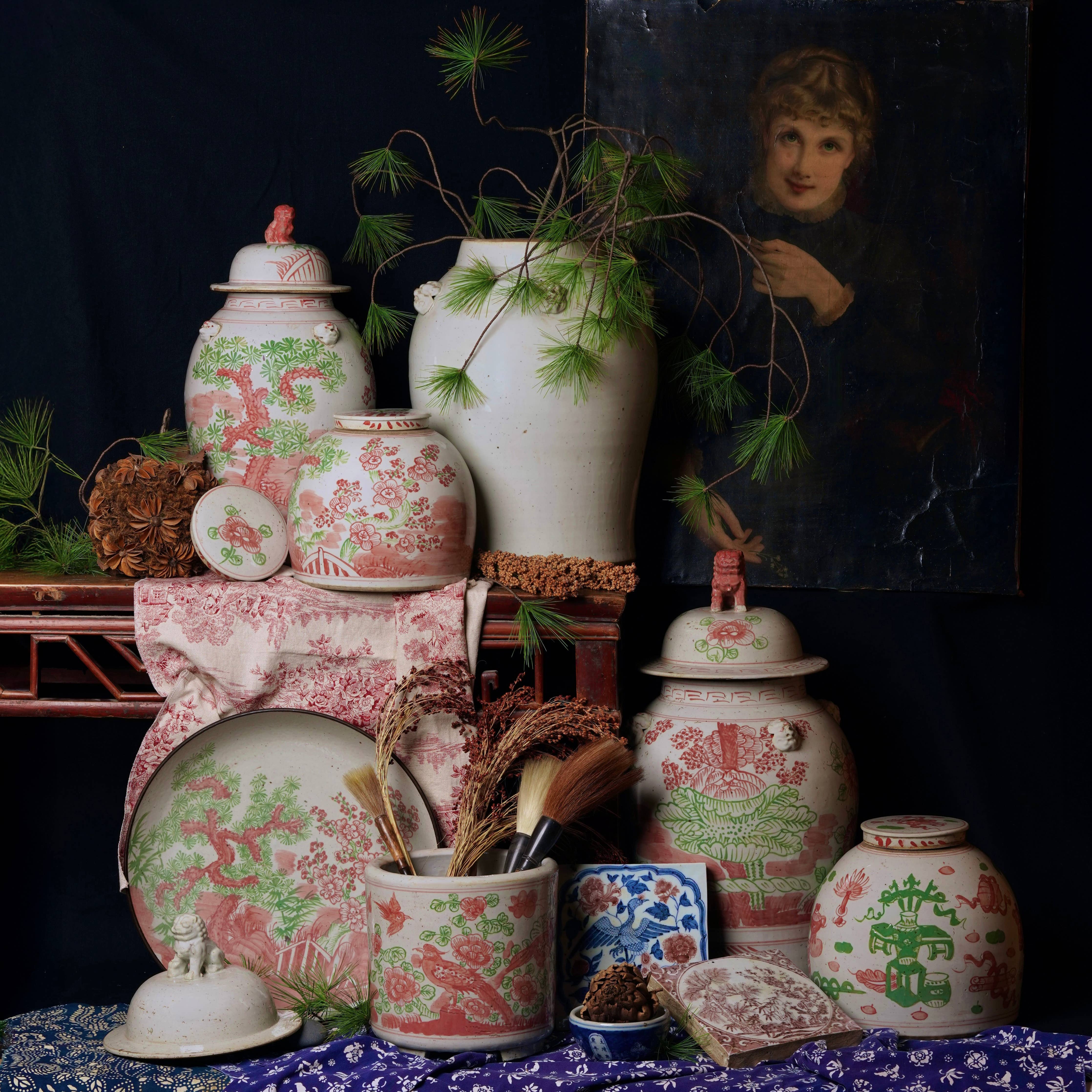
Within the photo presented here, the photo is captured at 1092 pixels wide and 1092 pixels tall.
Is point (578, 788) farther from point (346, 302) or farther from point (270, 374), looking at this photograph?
point (346, 302)

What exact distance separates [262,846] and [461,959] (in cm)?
41

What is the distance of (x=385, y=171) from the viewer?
2373 millimetres

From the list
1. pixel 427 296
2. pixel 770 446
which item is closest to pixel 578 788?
pixel 770 446

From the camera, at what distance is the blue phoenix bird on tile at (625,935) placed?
204 centimetres

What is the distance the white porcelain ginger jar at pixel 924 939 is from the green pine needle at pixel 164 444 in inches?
45.7

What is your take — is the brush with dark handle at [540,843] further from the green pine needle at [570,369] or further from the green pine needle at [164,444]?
the green pine needle at [164,444]

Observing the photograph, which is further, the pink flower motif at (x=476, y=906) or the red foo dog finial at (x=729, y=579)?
the red foo dog finial at (x=729, y=579)

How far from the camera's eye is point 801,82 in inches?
90.7

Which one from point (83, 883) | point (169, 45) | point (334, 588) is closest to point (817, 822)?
point (334, 588)

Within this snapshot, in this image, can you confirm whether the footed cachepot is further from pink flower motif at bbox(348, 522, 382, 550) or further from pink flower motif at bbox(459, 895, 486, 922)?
pink flower motif at bbox(348, 522, 382, 550)

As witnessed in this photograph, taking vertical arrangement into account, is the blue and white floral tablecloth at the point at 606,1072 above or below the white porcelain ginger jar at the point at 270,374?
below

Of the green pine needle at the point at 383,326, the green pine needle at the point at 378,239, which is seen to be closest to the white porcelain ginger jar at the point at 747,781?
the green pine needle at the point at 383,326

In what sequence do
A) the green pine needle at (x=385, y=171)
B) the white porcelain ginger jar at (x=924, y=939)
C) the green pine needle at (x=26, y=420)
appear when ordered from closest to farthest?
the white porcelain ginger jar at (x=924, y=939)
the green pine needle at (x=385, y=171)
the green pine needle at (x=26, y=420)

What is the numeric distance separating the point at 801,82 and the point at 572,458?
705mm
